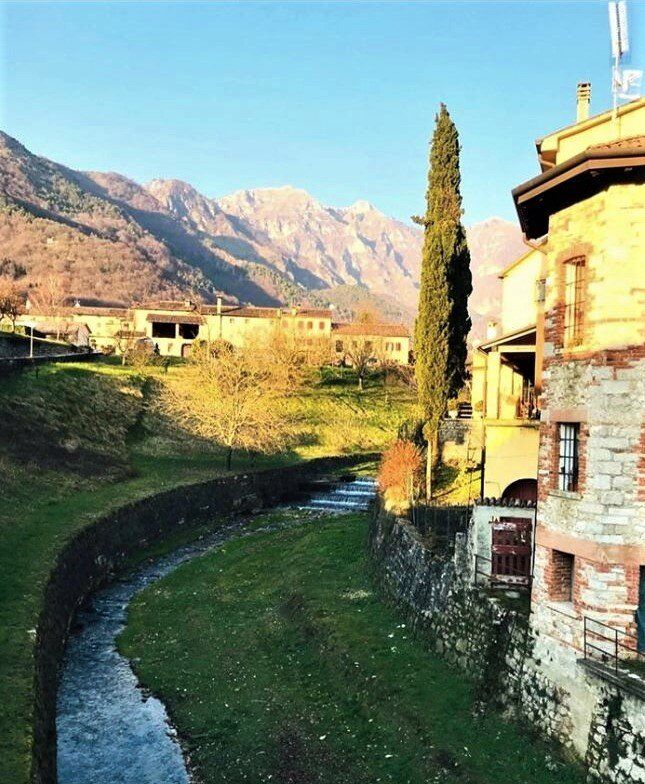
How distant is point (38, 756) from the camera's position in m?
15.7

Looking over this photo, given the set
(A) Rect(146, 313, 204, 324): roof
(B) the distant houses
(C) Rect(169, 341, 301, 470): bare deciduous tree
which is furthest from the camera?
(A) Rect(146, 313, 204, 324): roof

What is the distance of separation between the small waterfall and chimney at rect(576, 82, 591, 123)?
3298 centimetres

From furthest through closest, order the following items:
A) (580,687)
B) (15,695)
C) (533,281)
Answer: (533,281)
(15,695)
(580,687)

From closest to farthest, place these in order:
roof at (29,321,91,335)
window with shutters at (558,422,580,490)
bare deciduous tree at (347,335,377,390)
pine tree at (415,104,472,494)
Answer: window with shutters at (558,422,580,490) → pine tree at (415,104,472,494) → bare deciduous tree at (347,335,377,390) → roof at (29,321,91,335)

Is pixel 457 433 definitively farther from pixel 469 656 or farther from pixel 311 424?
pixel 311 424

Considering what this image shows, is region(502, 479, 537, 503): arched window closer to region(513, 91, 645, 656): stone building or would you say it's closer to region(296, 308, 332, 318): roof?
region(513, 91, 645, 656): stone building

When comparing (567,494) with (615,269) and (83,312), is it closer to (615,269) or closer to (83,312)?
(615,269)

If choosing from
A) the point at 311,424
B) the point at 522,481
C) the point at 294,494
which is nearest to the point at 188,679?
the point at 522,481

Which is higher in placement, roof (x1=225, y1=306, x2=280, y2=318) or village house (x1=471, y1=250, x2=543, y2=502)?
roof (x1=225, y1=306, x2=280, y2=318)

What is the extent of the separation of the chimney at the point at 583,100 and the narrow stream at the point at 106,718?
79.2 feet

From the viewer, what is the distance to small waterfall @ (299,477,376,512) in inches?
2051

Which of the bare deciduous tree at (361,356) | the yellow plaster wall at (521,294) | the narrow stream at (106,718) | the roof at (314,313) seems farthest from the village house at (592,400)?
the roof at (314,313)

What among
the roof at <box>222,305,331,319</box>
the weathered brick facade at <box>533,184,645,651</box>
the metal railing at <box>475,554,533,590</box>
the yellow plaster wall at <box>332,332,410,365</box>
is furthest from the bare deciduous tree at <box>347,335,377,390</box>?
the weathered brick facade at <box>533,184,645,651</box>

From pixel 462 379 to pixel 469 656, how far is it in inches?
873
